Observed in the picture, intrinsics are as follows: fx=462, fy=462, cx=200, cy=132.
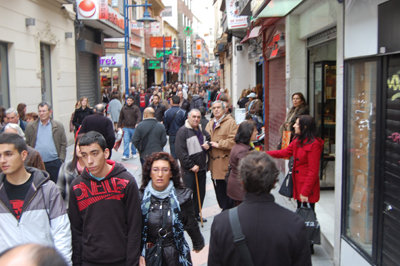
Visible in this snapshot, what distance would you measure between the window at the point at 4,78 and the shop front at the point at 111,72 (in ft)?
50.1

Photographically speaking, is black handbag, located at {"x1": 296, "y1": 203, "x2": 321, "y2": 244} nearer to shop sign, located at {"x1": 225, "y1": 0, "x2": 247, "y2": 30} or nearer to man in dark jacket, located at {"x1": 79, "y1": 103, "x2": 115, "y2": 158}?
man in dark jacket, located at {"x1": 79, "y1": 103, "x2": 115, "y2": 158}

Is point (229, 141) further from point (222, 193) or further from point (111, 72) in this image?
point (111, 72)

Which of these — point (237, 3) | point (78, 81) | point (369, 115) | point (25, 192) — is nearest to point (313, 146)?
point (369, 115)

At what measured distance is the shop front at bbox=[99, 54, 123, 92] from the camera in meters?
26.5

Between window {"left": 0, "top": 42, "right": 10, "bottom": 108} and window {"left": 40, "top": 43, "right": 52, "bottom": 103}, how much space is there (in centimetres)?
249

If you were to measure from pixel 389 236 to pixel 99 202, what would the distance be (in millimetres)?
2582

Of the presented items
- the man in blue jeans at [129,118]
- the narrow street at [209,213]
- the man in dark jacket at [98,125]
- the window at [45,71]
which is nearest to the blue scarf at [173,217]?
the narrow street at [209,213]

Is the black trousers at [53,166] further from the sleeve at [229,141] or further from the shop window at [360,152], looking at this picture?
the shop window at [360,152]

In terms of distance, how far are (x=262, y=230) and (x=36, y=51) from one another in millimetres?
11682

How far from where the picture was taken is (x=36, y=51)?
42.0 ft

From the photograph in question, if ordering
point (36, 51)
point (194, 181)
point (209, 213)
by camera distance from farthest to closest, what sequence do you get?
point (36, 51)
point (209, 213)
point (194, 181)

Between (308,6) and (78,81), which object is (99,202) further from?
(78,81)

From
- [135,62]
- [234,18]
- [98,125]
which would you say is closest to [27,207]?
[98,125]

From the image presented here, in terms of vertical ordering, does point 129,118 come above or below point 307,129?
below
